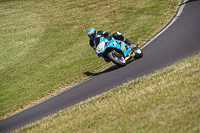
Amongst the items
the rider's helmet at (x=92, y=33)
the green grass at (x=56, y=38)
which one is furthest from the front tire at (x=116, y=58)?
the green grass at (x=56, y=38)

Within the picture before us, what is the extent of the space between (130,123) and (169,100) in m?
1.11

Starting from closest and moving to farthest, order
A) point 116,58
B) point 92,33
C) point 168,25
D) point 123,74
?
point 123,74, point 92,33, point 116,58, point 168,25

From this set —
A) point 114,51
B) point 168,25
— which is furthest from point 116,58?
point 168,25

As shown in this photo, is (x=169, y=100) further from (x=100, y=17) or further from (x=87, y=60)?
(x=100, y=17)

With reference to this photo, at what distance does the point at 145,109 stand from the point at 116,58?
5.72 meters

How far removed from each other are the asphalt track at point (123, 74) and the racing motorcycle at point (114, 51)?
375mm

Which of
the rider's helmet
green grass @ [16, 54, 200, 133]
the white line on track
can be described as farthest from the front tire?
the white line on track

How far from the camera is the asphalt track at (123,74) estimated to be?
9797mm

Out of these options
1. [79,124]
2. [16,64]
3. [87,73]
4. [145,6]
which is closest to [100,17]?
[145,6]

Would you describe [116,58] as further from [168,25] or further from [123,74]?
[168,25]

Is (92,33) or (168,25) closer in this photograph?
(92,33)

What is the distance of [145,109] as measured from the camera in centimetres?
584

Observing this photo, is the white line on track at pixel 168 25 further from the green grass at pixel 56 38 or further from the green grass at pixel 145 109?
the green grass at pixel 145 109

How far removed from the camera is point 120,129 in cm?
521
